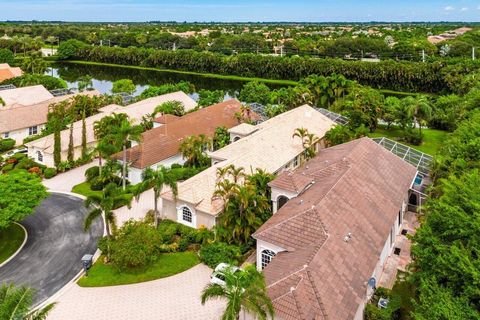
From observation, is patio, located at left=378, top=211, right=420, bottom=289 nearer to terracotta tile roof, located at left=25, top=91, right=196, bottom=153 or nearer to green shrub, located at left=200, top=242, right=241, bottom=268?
green shrub, located at left=200, top=242, right=241, bottom=268

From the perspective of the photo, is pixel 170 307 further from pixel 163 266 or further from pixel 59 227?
pixel 59 227

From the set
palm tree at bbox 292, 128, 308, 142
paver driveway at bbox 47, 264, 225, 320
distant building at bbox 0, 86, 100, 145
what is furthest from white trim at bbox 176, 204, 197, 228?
distant building at bbox 0, 86, 100, 145

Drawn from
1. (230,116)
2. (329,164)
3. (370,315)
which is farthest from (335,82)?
(370,315)

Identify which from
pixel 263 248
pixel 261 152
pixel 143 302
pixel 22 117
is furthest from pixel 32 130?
pixel 263 248

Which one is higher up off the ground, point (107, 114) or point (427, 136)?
point (107, 114)

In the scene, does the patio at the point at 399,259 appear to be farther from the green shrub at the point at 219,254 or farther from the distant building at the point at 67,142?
the distant building at the point at 67,142

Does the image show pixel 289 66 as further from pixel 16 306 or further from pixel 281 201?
pixel 16 306
